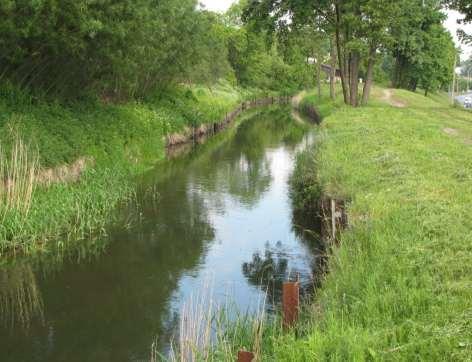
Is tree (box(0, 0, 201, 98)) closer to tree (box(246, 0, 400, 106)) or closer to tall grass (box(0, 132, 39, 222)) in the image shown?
tall grass (box(0, 132, 39, 222))

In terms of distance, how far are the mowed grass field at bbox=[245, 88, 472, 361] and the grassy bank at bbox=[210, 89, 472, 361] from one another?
14mm

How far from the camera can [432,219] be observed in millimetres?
9375

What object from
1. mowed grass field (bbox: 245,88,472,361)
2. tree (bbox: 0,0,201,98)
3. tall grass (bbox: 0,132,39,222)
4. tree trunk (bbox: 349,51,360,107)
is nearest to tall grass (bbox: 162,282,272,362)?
mowed grass field (bbox: 245,88,472,361)

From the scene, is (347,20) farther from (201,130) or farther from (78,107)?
(78,107)

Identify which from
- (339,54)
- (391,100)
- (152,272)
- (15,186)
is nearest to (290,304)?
(152,272)

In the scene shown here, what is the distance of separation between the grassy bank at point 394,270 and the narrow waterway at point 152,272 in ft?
7.02

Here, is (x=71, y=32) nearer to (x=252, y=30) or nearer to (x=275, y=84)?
(x=252, y=30)

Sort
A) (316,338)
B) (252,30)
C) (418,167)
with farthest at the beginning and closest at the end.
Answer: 1. (252,30)
2. (418,167)
3. (316,338)

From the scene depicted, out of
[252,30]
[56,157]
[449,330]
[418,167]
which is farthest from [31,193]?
[252,30]

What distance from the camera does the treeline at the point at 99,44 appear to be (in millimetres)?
14453

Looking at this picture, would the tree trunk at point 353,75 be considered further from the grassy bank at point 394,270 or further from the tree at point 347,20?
the grassy bank at point 394,270

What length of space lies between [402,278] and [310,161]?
12.7 meters

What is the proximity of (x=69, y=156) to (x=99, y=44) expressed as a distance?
3.49m

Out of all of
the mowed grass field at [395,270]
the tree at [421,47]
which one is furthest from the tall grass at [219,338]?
the tree at [421,47]
